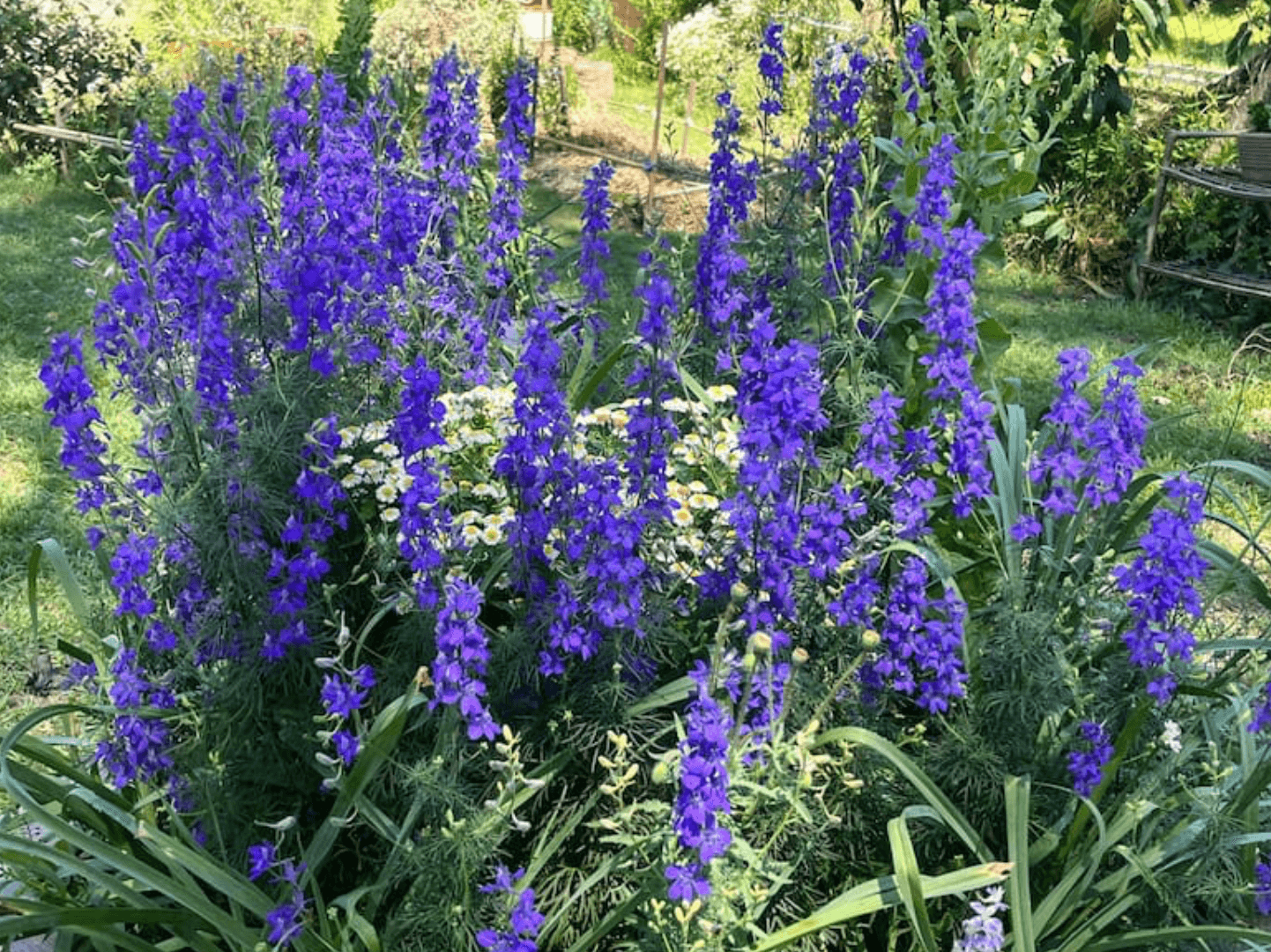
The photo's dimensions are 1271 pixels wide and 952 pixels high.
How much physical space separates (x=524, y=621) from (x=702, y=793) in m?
0.71

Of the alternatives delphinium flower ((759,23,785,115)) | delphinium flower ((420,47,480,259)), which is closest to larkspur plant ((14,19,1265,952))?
delphinium flower ((420,47,480,259))

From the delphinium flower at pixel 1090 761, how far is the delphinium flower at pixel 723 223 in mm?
1194

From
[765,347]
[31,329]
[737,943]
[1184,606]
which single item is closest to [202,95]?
[765,347]

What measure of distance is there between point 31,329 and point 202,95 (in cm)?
301

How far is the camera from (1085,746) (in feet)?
7.45

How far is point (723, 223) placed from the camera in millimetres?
3104

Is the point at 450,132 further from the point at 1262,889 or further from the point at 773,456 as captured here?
the point at 1262,889

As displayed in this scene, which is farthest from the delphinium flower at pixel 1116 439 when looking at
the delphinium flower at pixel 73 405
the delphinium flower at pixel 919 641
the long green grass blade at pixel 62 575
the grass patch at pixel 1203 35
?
the grass patch at pixel 1203 35

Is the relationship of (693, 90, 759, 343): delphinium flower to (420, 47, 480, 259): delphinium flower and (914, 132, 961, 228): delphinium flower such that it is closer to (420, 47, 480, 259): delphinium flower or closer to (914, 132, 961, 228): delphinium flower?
(914, 132, 961, 228): delphinium flower

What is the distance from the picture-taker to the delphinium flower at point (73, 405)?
2.19 metres

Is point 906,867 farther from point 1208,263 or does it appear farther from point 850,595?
point 1208,263

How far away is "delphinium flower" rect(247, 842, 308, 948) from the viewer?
1951 millimetres

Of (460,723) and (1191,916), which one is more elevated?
(460,723)

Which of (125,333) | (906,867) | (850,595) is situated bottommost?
(906,867)
